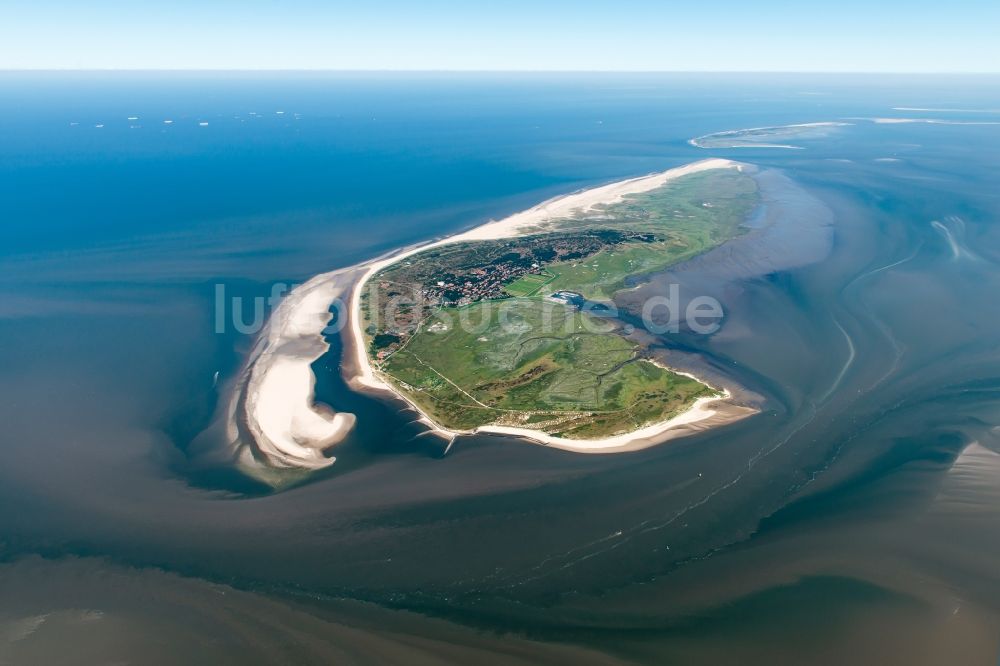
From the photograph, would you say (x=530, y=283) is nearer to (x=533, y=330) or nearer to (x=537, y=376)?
(x=533, y=330)

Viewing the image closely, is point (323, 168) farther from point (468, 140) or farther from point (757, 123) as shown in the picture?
point (757, 123)

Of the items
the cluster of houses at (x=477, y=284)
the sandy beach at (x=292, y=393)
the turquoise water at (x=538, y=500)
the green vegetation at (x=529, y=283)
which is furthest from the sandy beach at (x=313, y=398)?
the green vegetation at (x=529, y=283)

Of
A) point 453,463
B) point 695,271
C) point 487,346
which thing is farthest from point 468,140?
point 453,463

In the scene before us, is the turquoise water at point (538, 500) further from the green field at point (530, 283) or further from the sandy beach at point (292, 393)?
the green field at point (530, 283)

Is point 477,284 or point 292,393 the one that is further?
point 477,284

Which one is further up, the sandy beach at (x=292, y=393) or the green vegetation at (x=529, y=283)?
the green vegetation at (x=529, y=283)

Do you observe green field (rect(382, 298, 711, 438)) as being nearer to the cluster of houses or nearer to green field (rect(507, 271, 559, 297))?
the cluster of houses

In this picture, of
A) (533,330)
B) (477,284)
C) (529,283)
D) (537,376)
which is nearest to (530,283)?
(529,283)

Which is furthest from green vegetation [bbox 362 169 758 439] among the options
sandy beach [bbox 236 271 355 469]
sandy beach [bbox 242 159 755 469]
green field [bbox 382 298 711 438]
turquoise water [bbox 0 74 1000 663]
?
sandy beach [bbox 236 271 355 469]
